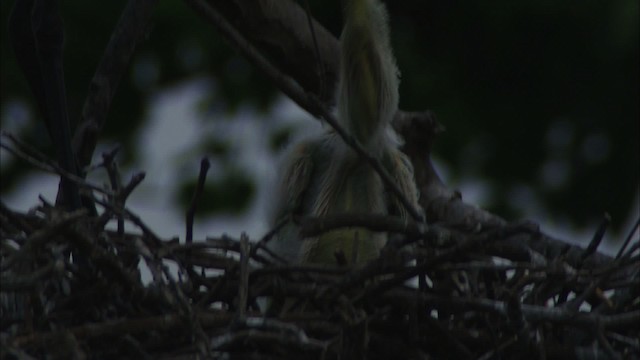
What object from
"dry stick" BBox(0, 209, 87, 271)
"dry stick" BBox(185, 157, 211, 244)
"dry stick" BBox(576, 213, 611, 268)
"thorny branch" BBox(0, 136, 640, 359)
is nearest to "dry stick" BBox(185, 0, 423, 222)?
"thorny branch" BBox(0, 136, 640, 359)

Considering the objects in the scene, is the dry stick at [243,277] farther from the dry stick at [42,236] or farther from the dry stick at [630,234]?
the dry stick at [630,234]

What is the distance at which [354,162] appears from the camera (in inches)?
223

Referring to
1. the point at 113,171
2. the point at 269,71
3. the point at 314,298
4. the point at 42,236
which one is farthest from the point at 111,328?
the point at 269,71

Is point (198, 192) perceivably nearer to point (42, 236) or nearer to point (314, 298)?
point (314, 298)

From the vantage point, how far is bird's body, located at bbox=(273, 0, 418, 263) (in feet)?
18.2

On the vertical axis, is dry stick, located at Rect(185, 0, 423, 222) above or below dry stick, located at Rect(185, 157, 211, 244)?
above

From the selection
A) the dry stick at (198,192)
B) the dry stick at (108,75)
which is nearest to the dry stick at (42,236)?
the dry stick at (198,192)

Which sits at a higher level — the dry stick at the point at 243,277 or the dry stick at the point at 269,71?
the dry stick at the point at 269,71

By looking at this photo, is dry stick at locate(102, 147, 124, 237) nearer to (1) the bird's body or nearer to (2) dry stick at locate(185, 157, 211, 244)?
(2) dry stick at locate(185, 157, 211, 244)

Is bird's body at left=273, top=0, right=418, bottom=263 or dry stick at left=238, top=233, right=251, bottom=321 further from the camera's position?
bird's body at left=273, top=0, right=418, bottom=263

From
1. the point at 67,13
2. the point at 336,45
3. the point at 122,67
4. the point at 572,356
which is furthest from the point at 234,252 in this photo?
the point at 67,13

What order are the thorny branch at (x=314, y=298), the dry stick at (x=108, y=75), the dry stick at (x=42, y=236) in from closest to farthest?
the dry stick at (x=42, y=236) < the thorny branch at (x=314, y=298) < the dry stick at (x=108, y=75)

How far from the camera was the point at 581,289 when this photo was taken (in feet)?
16.7

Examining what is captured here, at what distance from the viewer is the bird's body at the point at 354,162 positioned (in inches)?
219
